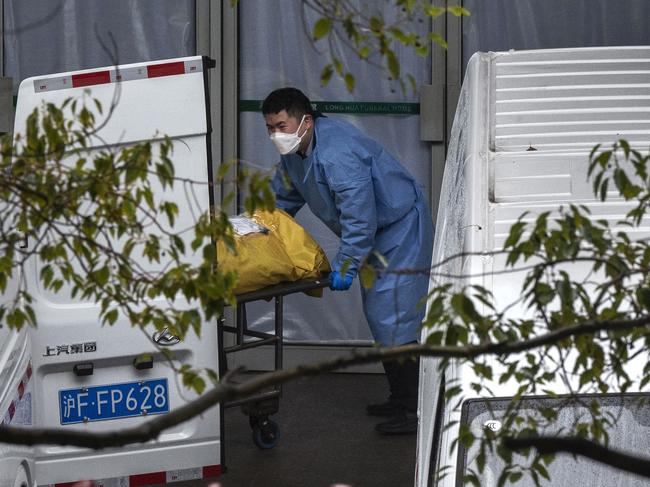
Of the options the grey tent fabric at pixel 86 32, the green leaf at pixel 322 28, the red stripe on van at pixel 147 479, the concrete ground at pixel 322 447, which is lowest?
the concrete ground at pixel 322 447

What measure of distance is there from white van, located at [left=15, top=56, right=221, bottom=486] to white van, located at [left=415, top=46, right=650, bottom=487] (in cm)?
108

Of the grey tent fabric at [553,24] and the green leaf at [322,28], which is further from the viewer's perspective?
the grey tent fabric at [553,24]

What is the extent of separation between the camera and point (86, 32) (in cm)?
799

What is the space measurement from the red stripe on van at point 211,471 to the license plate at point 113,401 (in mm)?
375

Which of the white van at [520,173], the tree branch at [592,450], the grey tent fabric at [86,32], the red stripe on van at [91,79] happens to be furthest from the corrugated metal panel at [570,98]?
the grey tent fabric at [86,32]

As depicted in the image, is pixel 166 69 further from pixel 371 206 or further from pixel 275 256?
pixel 371 206

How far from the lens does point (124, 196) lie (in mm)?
2615

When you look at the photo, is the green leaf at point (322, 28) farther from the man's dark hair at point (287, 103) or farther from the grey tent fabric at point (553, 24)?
the grey tent fabric at point (553, 24)

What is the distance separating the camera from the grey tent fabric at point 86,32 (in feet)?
26.2

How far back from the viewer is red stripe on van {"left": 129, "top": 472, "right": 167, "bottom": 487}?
536cm

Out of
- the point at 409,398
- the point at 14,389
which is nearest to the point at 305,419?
the point at 409,398

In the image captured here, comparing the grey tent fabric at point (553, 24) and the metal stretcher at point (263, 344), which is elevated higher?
the grey tent fabric at point (553, 24)

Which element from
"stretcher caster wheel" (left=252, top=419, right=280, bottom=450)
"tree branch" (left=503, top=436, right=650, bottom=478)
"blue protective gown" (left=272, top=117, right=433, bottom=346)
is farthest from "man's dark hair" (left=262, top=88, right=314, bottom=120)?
"tree branch" (left=503, top=436, right=650, bottom=478)

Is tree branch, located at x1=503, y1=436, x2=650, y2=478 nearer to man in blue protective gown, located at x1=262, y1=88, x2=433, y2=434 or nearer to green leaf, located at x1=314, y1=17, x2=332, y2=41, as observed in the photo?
green leaf, located at x1=314, y1=17, x2=332, y2=41
